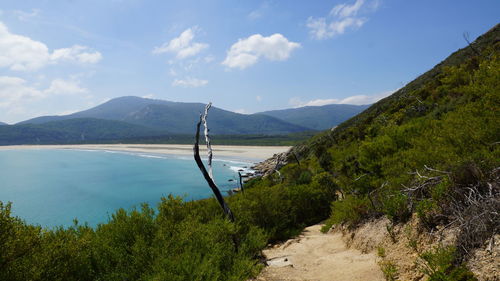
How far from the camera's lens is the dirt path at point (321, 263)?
6.89 meters

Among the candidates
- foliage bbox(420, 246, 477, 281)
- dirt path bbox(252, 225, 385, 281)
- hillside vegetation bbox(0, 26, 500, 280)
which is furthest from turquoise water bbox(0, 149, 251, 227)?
foliage bbox(420, 246, 477, 281)

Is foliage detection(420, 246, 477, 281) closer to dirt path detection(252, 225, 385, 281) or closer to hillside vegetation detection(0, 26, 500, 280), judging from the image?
hillside vegetation detection(0, 26, 500, 280)

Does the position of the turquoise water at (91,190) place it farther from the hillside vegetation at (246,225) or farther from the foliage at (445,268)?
the foliage at (445,268)

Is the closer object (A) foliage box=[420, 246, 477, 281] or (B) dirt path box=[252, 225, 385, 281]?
(A) foliage box=[420, 246, 477, 281]

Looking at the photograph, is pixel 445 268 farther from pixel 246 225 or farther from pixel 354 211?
pixel 246 225

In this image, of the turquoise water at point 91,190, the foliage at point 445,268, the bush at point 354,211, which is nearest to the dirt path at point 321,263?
the bush at point 354,211

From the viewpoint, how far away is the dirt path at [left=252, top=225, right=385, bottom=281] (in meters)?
6.89

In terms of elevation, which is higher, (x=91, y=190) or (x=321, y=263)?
(x=321, y=263)

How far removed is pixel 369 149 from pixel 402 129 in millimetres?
1793

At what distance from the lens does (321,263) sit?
830cm

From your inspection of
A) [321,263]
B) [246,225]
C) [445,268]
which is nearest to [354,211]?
[321,263]

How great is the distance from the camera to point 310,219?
1596 centimetres

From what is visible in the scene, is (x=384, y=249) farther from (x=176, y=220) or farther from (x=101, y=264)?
(x=101, y=264)

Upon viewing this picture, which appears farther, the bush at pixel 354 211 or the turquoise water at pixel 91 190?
the turquoise water at pixel 91 190
